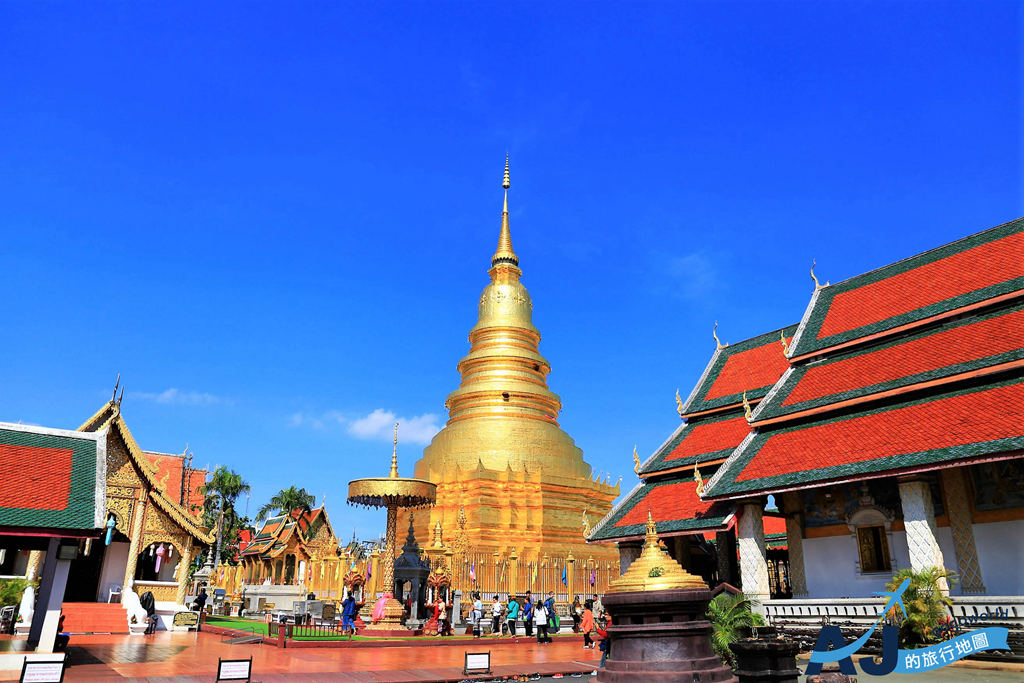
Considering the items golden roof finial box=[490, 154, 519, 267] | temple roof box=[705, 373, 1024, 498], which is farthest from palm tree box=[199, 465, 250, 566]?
temple roof box=[705, 373, 1024, 498]

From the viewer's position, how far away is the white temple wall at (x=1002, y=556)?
1400cm

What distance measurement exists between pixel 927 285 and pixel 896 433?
18.8 feet

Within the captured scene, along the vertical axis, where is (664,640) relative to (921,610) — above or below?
below

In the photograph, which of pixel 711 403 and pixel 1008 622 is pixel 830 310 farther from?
pixel 1008 622

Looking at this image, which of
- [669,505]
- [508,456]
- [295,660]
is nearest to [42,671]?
[295,660]

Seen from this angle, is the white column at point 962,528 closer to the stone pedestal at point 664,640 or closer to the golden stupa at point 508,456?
the stone pedestal at point 664,640

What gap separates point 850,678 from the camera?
798cm

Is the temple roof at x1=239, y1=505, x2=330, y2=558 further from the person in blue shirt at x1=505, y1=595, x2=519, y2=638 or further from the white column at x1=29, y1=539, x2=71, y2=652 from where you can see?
the white column at x1=29, y1=539, x2=71, y2=652

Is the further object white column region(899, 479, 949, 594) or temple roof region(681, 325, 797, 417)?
temple roof region(681, 325, 797, 417)

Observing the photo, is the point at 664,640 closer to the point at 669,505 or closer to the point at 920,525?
the point at 920,525

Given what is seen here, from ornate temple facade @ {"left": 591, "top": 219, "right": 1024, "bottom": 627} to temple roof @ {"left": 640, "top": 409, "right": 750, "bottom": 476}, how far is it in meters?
0.07

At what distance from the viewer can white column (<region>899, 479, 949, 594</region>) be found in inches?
540

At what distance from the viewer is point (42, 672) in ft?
27.3

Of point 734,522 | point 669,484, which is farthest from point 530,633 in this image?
point 734,522
